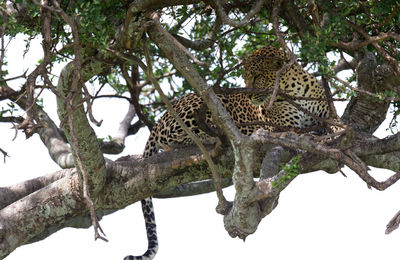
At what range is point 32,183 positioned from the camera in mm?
6887

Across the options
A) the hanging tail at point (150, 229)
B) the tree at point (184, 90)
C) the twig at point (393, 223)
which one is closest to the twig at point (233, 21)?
the tree at point (184, 90)

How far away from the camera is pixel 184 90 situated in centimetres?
783

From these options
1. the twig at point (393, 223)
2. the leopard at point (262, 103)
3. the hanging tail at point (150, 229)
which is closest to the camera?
the twig at point (393, 223)

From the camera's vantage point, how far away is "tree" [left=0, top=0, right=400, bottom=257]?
15.0ft

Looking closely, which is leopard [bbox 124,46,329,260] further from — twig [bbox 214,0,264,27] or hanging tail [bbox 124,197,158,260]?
twig [bbox 214,0,264,27]

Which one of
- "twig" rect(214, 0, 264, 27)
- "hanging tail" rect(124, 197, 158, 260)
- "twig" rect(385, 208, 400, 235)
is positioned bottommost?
"twig" rect(385, 208, 400, 235)

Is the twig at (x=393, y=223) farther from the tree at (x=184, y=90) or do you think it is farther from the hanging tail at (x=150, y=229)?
the hanging tail at (x=150, y=229)

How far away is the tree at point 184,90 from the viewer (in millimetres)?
4582

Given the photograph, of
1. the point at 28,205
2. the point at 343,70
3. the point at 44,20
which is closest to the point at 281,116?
the point at 343,70

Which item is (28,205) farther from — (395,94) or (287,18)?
(395,94)

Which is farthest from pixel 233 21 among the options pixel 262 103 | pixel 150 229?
pixel 150 229

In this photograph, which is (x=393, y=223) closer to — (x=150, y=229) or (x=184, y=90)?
(x=150, y=229)

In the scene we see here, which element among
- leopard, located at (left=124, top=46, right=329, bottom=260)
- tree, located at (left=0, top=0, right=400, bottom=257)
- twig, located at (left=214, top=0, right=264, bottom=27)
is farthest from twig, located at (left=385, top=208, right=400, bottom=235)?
leopard, located at (left=124, top=46, right=329, bottom=260)

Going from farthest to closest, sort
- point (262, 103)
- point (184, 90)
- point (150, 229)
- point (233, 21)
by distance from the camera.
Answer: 1. point (184, 90)
2. point (262, 103)
3. point (150, 229)
4. point (233, 21)
